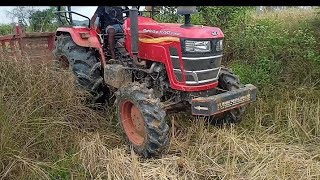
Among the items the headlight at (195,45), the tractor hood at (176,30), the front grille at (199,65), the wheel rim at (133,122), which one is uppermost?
the tractor hood at (176,30)

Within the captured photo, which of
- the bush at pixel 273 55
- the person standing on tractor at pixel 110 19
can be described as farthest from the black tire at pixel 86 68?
the bush at pixel 273 55

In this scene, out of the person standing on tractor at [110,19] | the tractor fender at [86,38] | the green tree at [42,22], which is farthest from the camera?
the green tree at [42,22]

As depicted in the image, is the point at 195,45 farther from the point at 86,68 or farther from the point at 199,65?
the point at 86,68

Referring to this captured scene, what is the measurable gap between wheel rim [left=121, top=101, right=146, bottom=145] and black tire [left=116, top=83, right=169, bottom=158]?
0.35 feet

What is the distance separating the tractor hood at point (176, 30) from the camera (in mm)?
3793

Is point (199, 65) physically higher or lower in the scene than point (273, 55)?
higher

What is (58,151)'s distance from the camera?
3.81 meters

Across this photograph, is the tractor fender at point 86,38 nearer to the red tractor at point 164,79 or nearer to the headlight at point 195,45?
the red tractor at point 164,79

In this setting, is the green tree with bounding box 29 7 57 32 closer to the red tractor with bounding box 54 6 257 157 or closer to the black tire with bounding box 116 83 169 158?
the red tractor with bounding box 54 6 257 157

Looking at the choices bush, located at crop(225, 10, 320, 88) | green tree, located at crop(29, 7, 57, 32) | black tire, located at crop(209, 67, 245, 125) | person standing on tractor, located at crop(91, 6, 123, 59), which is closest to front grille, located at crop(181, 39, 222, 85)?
black tire, located at crop(209, 67, 245, 125)

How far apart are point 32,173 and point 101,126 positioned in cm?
125

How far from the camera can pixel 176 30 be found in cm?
392

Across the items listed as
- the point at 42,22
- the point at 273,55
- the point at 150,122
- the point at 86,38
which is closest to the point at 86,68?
the point at 86,38

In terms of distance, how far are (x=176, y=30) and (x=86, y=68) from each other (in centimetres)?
146
